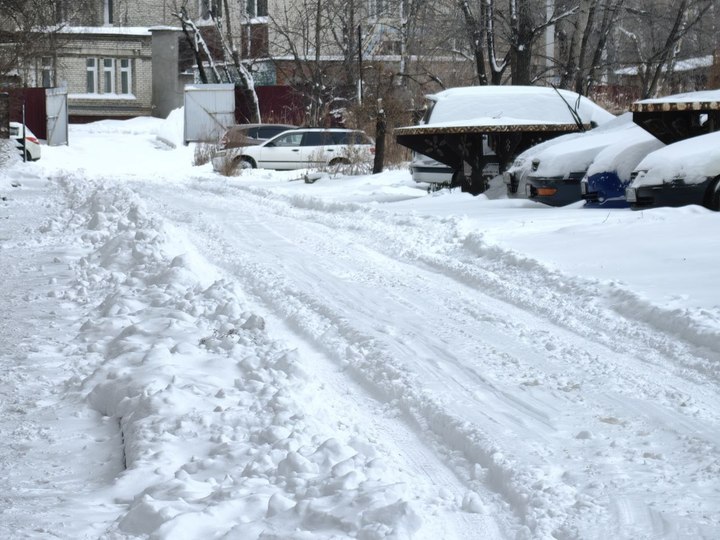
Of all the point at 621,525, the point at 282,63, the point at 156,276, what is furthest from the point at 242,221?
the point at 282,63

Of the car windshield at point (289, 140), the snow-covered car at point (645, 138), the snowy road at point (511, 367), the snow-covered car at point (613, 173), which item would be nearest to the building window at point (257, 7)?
the car windshield at point (289, 140)

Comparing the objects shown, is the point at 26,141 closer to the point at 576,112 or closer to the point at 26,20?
the point at 576,112

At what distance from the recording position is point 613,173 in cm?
1338

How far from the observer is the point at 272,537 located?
3658 mm

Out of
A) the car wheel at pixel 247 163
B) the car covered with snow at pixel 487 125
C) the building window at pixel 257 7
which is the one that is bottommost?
the car wheel at pixel 247 163

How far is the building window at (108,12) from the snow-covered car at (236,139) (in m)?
33.2

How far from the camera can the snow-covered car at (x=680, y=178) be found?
1194 cm

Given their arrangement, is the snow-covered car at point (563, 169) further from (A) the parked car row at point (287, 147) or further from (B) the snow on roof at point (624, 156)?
(A) the parked car row at point (287, 147)

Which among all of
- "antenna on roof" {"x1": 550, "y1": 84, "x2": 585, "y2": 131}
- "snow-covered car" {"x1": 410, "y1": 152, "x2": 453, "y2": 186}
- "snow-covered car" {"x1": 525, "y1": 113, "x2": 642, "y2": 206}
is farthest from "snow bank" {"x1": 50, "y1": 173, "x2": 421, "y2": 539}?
"snow-covered car" {"x1": 410, "y1": 152, "x2": 453, "y2": 186}

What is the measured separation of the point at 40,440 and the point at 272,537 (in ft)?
5.91

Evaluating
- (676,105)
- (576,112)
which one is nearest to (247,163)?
(576,112)

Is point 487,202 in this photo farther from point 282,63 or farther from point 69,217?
point 282,63

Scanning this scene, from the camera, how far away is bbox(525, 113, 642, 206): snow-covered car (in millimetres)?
14328

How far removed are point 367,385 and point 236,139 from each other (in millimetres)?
24573
